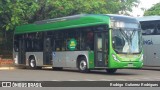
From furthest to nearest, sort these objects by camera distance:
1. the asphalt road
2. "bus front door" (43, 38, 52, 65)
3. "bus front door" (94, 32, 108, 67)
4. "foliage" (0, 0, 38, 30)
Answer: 1. "foliage" (0, 0, 38, 30)
2. "bus front door" (43, 38, 52, 65)
3. "bus front door" (94, 32, 108, 67)
4. the asphalt road

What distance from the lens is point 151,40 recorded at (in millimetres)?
29266

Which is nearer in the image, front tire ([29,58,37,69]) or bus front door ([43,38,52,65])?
bus front door ([43,38,52,65])

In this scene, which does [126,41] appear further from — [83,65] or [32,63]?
[32,63]

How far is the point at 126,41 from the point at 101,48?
1453mm

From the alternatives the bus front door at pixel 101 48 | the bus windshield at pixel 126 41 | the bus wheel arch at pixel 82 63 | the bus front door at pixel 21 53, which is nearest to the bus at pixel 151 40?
the bus windshield at pixel 126 41

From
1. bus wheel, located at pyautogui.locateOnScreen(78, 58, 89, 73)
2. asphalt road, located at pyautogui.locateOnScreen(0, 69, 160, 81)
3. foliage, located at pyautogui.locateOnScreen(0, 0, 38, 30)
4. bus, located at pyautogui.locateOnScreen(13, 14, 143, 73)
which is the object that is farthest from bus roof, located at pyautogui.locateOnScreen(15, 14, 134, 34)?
asphalt road, located at pyautogui.locateOnScreen(0, 69, 160, 81)

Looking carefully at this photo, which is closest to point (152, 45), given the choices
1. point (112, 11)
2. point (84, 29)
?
Result: point (84, 29)

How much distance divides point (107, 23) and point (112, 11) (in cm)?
1769

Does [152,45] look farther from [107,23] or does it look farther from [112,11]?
[112,11]

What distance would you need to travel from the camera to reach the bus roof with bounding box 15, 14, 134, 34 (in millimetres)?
22703

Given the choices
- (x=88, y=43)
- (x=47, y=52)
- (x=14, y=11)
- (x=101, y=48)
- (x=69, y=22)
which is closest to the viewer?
(x=101, y=48)

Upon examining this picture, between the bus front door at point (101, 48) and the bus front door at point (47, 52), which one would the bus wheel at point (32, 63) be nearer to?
the bus front door at point (47, 52)

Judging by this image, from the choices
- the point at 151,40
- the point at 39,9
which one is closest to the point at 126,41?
the point at 151,40

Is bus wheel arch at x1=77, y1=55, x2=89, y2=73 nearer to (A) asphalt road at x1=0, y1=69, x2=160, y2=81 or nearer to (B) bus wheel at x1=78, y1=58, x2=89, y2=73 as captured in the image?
(B) bus wheel at x1=78, y1=58, x2=89, y2=73
